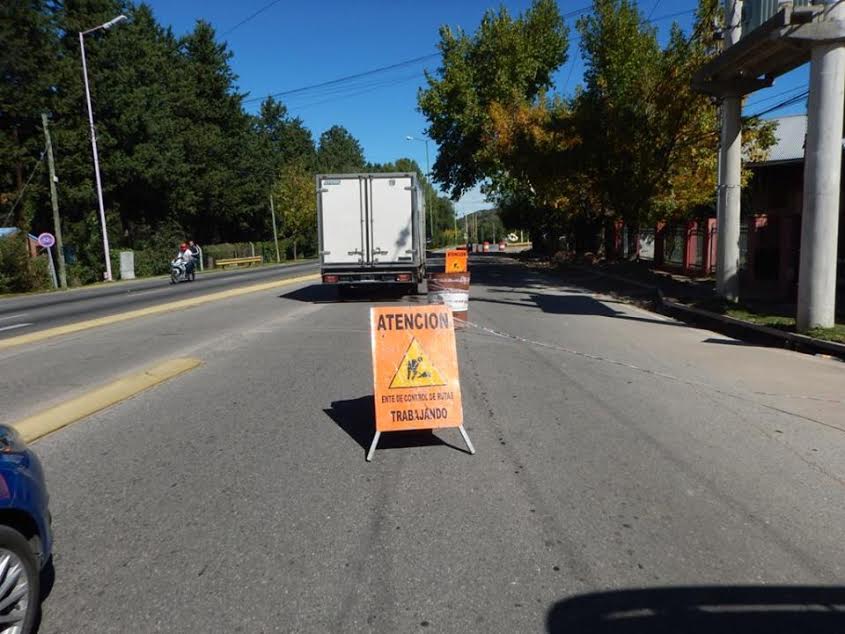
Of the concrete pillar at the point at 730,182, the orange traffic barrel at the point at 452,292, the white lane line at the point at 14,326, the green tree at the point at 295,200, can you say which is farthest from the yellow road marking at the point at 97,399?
the green tree at the point at 295,200

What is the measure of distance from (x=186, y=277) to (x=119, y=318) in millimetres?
15511

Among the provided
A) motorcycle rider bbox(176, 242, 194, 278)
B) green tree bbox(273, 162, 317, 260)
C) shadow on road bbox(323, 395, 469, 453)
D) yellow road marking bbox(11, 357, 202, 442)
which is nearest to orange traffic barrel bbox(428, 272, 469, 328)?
yellow road marking bbox(11, 357, 202, 442)

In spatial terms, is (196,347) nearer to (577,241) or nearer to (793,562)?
(793,562)

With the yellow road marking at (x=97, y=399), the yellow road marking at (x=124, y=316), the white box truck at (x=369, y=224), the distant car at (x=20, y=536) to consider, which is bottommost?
the yellow road marking at (x=124, y=316)

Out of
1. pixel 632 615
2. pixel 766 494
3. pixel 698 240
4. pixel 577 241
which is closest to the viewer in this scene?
pixel 632 615

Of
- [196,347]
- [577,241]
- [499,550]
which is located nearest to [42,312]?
[196,347]

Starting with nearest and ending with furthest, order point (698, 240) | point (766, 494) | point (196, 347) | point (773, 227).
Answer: point (766, 494)
point (196, 347)
point (773, 227)
point (698, 240)

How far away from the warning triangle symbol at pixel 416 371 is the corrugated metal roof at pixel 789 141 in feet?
91.5

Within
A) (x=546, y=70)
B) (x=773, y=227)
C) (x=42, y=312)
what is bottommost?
(x=42, y=312)

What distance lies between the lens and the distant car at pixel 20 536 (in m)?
2.99

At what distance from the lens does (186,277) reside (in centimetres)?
3105

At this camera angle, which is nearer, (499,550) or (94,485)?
(499,550)

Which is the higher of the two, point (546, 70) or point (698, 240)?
point (546, 70)

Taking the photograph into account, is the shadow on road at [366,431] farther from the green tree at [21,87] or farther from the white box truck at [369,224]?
Answer: the green tree at [21,87]
